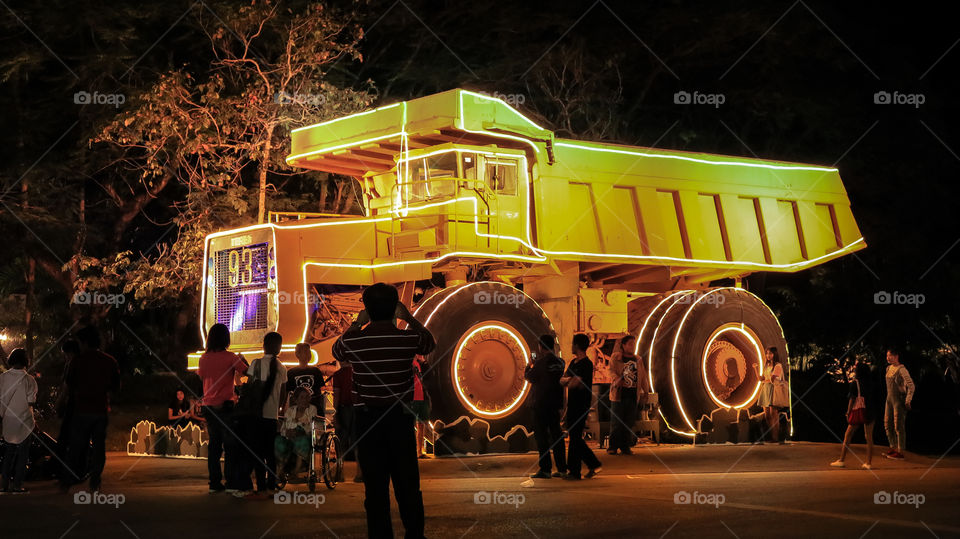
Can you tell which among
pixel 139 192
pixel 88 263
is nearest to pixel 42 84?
pixel 139 192

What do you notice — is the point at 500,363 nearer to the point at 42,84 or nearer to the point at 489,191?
the point at 489,191

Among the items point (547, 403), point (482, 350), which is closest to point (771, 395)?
point (482, 350)

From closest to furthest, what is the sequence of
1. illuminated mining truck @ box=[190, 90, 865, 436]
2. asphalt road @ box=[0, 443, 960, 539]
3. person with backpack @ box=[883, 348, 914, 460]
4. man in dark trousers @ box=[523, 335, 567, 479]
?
asphalt road @ box=[0, 443, 960, 539] → man in dark trousers @ box=[523, 335, 567, 479] → illuminated mining truck @ box=[190, 90, 865, 436] → person with backpack @ box=[883, 348, 914, 460]

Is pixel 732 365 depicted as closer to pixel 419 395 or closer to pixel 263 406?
pixel 419 395

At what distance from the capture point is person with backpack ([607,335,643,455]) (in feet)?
58.8

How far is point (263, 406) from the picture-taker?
13453 mm

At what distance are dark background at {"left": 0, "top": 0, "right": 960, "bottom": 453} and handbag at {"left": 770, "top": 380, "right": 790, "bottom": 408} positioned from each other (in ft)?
16.9

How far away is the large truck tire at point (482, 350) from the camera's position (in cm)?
1761

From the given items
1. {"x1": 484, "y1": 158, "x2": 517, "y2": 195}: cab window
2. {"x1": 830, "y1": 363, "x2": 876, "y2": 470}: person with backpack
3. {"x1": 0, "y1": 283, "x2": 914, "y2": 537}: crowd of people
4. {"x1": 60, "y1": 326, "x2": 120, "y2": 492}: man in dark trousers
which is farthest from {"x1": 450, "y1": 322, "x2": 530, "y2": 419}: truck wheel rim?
{"x1": 60, "y1": 326, "x2": 120, "y2": 492}: man in dark trousers

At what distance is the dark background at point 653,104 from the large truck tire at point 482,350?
728cm

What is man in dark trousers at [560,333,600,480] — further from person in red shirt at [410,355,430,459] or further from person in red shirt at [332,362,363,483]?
person in red shirt at [332,362,363,483]

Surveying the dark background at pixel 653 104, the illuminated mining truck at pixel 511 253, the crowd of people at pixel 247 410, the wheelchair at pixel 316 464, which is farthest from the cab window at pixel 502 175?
the dark background at pixel 653 104

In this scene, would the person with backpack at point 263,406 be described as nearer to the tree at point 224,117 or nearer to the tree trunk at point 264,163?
the tree at point 224,117

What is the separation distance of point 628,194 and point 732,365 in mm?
3485
